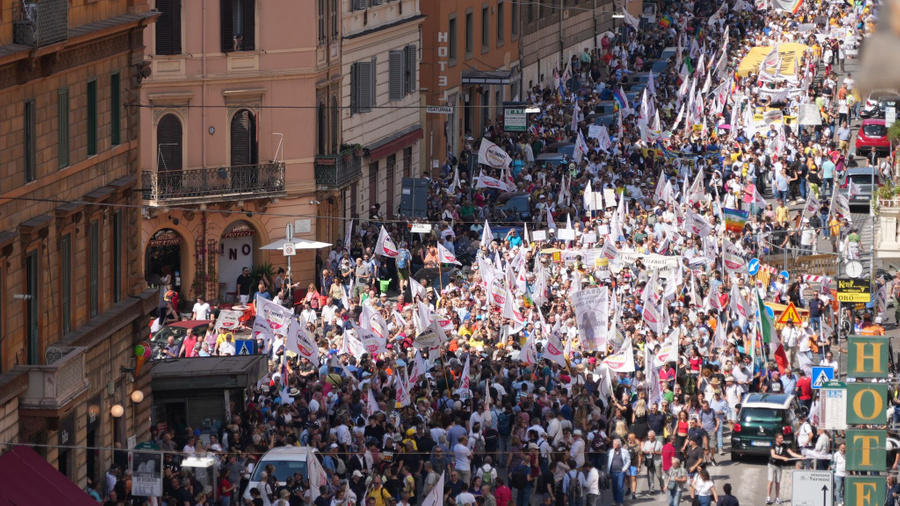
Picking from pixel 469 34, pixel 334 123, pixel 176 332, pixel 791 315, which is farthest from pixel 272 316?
pixel 469 34

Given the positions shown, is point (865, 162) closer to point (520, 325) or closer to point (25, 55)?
point (520, 325)

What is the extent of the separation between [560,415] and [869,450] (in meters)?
6.91

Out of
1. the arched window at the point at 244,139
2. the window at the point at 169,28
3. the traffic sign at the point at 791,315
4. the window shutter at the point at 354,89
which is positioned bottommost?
the traffic sign at the point at 791,315

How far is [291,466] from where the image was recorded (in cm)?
2730

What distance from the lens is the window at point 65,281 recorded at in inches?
1139

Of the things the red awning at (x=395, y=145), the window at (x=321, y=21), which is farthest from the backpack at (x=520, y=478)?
the red awning at (x=395, y=145)

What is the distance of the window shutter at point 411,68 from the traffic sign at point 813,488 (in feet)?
117

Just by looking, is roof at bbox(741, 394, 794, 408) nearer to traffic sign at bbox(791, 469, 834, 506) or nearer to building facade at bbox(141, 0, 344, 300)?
traffic sign at bbox(791, 469, 834, 506)

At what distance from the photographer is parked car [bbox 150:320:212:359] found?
37219mm

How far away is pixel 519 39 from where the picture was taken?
77.9m

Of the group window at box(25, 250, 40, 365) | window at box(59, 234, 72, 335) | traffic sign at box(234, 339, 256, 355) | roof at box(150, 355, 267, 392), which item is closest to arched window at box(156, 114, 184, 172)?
traffic sign at box(234, 339, 256, 355)

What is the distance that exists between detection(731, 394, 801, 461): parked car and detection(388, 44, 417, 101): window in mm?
28236

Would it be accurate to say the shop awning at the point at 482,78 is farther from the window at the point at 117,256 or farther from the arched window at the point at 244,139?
the window at the point at 117,256

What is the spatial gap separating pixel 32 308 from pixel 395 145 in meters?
31.2
